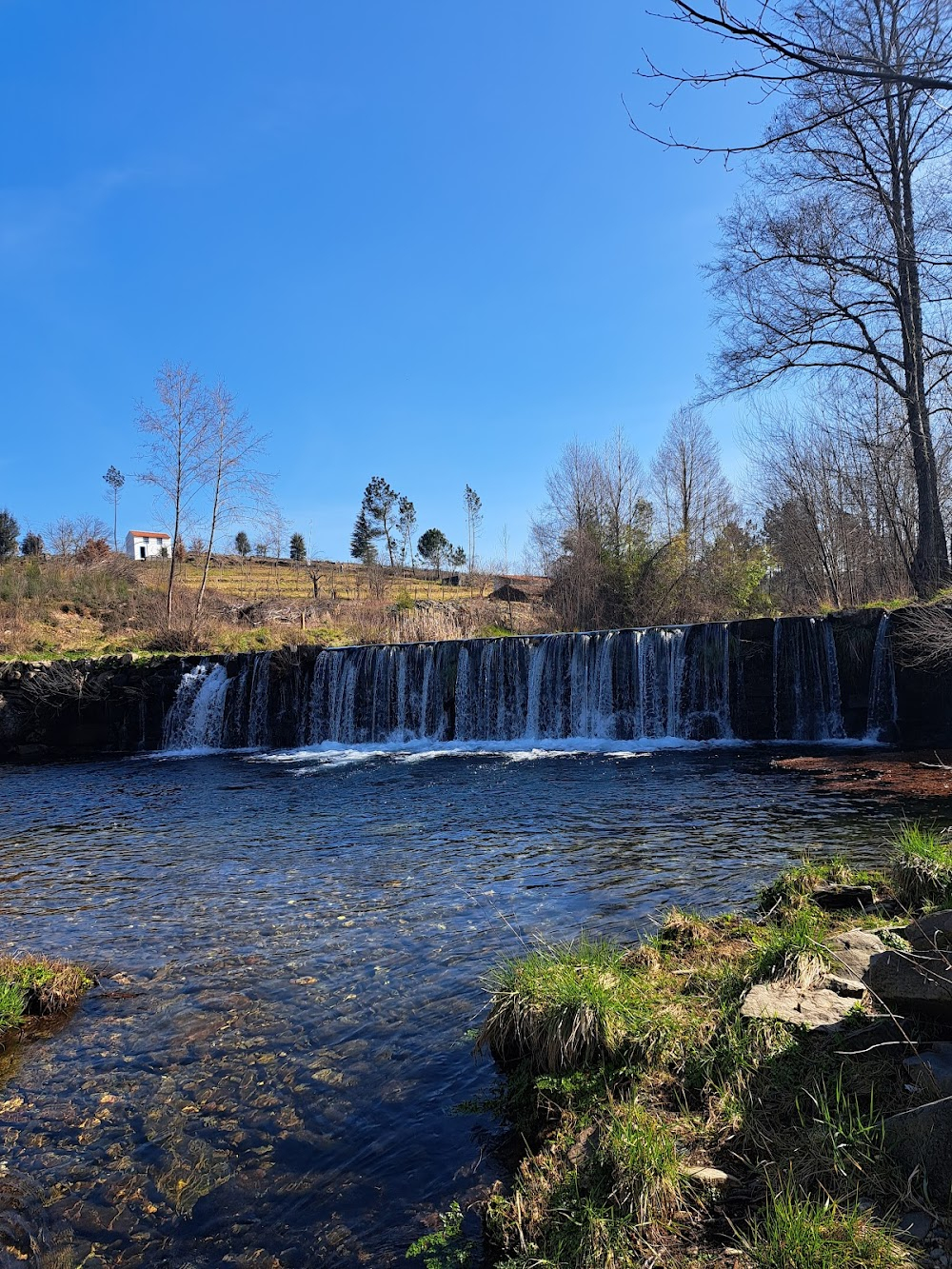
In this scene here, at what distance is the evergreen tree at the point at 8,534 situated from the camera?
126ft

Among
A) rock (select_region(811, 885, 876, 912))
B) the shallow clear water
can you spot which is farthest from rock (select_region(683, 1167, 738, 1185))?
rock (select_region(811, 885, 876, 912))

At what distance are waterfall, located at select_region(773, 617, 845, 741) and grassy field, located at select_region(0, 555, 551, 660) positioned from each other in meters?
13.9

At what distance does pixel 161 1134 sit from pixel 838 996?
2.98 meters

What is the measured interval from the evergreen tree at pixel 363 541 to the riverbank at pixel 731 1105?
5432cm

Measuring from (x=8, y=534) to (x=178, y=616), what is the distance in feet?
60.0

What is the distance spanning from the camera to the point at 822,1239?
6.50ft

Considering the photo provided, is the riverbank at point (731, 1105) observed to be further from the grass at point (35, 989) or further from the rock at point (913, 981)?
the grass at point (35, 989)

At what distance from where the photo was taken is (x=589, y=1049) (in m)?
3.25

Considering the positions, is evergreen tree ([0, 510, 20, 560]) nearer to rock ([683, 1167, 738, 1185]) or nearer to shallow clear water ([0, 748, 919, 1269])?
shallow clear water ([0, 748, 919, 1269])

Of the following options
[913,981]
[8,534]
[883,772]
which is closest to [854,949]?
[913,981]

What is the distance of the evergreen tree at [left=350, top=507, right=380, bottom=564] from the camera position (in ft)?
192

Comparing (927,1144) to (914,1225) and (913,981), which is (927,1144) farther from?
(913,981)

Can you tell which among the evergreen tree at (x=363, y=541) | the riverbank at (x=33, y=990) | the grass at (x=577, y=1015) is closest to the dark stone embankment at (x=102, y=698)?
the riverbank at (x=33, y=990)

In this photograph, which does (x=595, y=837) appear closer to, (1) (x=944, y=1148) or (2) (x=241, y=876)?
(2) (x=241, y=876)
